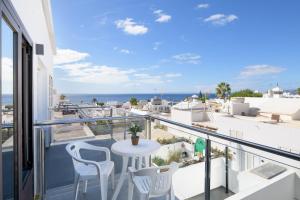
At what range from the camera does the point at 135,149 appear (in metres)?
2.39

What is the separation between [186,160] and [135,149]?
53.9 inches

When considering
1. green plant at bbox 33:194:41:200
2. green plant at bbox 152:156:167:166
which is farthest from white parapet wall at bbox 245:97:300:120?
green plant at bbox 33:194:41:200

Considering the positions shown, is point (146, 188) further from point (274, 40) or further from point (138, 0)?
point (274, 40)

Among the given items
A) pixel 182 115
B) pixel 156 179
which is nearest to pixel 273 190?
pixel 156 179

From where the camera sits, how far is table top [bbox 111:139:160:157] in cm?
228

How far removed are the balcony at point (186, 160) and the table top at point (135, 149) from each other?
0.39m

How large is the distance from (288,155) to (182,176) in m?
3.11

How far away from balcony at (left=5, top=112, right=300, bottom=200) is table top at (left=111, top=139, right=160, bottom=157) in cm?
39

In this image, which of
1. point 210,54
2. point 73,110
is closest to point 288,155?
point 73,110

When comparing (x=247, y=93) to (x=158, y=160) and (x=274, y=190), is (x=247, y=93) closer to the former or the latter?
(x=274, y=190)

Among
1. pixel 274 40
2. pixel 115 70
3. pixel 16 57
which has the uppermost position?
pixel 274 40

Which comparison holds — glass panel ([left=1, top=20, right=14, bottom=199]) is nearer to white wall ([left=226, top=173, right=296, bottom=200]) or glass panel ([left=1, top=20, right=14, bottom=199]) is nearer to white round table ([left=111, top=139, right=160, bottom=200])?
white round table ([left=111, top=139, right=160, bottom=200])

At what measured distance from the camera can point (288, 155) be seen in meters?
1.21

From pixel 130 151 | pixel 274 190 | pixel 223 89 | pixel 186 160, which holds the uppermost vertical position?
pixel 223 89
